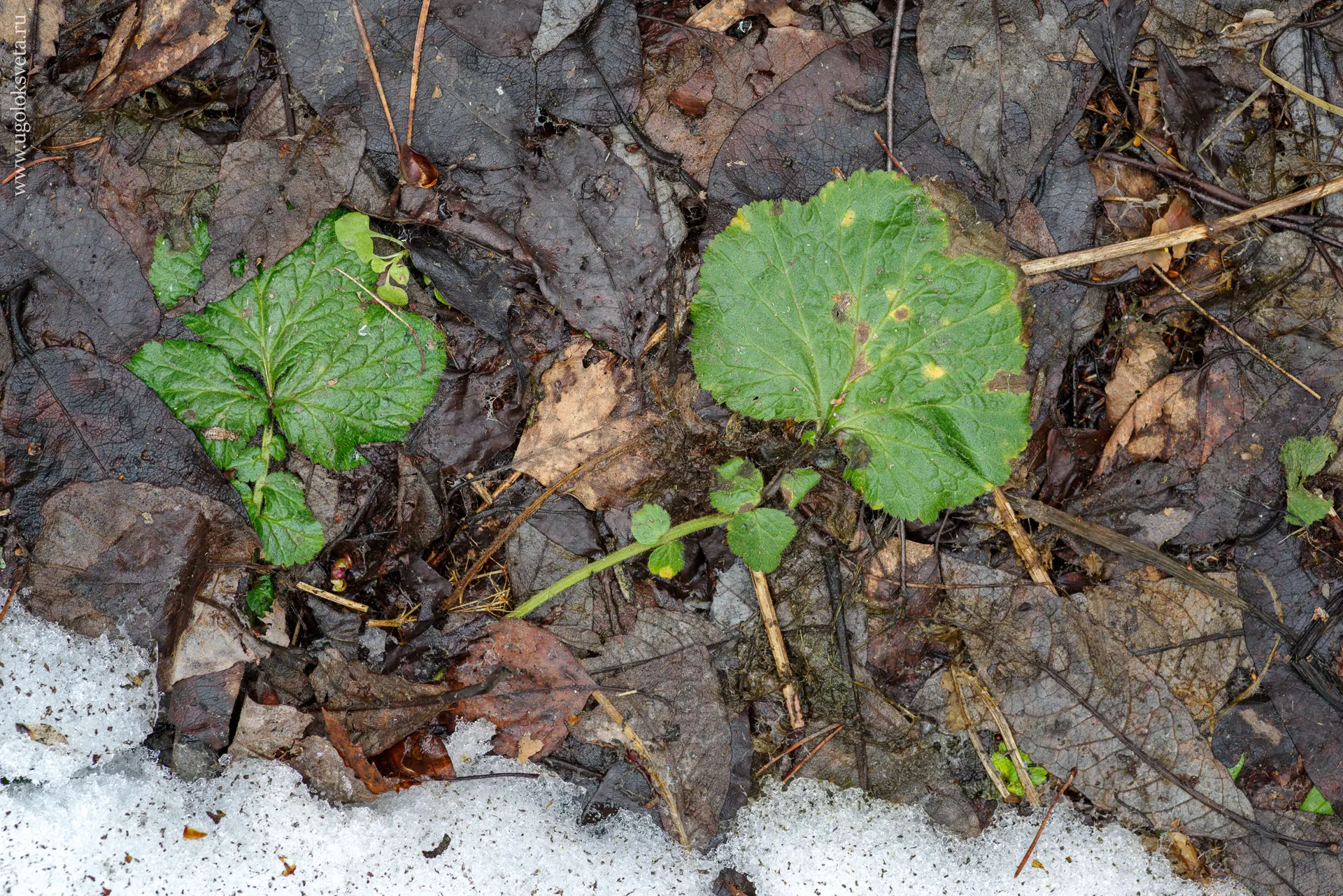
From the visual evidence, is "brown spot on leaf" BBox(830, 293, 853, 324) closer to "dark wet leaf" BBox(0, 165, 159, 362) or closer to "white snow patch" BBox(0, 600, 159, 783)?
"dark wet leaf" BBox(0, 165, 159, 362)

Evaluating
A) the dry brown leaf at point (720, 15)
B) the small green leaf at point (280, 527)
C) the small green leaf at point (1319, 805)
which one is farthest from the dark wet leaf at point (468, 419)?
the small green leaf at point (1319, 805)

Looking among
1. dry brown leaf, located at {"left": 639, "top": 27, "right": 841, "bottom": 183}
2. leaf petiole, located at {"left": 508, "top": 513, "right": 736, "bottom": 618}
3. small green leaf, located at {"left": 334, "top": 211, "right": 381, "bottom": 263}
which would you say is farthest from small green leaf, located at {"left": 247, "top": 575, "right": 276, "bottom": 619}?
dry brown leaf, located at {"left": 639, "top": 27, "right": 841, "bottom": 183}

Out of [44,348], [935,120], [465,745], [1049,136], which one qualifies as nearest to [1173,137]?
[1049,136]

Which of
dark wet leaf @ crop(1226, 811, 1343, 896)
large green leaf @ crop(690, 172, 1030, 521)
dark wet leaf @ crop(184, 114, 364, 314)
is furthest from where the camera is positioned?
dark wet leaf @ crop(1226, 811, 1343, 896)

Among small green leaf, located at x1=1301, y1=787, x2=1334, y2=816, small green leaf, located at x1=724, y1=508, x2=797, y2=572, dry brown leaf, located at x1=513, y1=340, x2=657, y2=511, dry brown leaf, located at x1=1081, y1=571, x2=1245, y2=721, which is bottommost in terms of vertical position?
small green leaf, located at x1=1301, y1=787, x2=1334, y2=816

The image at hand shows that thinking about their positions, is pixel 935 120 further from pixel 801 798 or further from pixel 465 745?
pixel 465 745

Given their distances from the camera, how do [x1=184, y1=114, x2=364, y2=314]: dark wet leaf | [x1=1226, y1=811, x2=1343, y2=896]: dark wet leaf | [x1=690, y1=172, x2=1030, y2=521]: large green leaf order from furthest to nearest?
1. [x1=1226, y1=811, x2=1343, y2=896]: dark wet leaf
2. [x1=184, y1=114, x2=364, y2=314]: dark wet leaf
3. [x1=690, y1=172, x2=1030, y2=521]: large green leaf

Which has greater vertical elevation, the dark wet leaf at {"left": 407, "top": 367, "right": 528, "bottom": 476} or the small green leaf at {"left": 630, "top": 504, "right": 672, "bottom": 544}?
the dark wet leaf at {"left": 407, "top": 367, "right": 528, "bottom": 476}

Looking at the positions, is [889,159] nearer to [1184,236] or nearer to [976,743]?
[1184,236]
